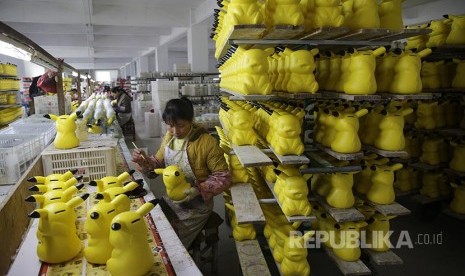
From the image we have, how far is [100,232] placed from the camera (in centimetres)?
131

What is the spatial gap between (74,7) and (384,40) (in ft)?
25.1

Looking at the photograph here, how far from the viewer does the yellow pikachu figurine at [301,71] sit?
2.38 meters

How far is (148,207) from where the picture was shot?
1.27 meters

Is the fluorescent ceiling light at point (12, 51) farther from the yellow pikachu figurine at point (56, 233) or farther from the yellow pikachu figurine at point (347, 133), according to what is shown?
the yellow pikachu figurine at point (347, 133)

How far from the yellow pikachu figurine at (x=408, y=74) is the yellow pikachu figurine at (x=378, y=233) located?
3.63 ft

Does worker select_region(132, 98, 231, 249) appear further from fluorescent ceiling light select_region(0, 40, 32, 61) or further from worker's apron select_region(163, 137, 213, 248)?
fluorescent ceiling light select_region(0, 40, 32, 61)

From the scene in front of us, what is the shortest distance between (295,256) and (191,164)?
1.10 meters

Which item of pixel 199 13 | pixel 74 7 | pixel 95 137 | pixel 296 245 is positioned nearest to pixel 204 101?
pixel 199 13

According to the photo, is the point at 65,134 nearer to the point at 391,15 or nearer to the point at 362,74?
the point at 362,74

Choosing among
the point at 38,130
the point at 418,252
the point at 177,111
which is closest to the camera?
the point at 177,111

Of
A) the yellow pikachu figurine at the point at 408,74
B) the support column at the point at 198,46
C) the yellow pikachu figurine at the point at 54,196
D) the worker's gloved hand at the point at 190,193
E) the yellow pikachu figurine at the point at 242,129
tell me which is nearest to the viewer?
the yellow pikachu figurine at the point at 54,196

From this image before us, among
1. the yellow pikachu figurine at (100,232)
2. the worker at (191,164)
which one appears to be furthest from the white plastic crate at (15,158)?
the yellow pikachu figurine at (100,232)

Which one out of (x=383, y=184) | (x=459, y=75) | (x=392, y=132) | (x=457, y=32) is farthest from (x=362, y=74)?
(x=457, y=32)

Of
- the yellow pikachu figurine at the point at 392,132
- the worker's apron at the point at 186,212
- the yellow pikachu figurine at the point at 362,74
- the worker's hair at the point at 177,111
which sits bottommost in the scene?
the worker's apron at the point at 186,212
